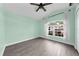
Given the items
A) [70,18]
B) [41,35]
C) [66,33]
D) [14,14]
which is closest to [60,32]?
[66,33]

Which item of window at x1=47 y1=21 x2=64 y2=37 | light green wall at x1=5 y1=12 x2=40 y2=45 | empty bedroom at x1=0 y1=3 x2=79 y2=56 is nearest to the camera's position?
empty bedroom at x1=0 y1=3 x2=79 y2=56

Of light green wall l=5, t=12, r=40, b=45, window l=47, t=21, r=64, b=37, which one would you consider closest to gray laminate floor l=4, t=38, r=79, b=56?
light green wall l=5, t=12, r=40, b=45

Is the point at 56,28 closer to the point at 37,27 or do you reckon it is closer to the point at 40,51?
the point at 37,27

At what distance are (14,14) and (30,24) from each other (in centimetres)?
174

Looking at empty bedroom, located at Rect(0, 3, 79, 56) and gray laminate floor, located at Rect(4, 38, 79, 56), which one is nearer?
gray laminate floor, located at Rect(4, 38, 79, 56)

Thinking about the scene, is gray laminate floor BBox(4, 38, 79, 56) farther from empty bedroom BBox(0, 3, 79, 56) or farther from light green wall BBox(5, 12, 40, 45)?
light green wall BBox(5, 12, 40, 45)

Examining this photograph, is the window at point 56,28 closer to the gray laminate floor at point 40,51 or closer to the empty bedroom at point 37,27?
the empty bedroom at point 37,27

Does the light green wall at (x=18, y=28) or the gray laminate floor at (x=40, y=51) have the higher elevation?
the light green wall at (x=18, y=28)

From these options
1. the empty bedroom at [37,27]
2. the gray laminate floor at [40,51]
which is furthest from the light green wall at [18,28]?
the gray laminate floor at [40,51]

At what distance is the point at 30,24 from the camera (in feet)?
17.5

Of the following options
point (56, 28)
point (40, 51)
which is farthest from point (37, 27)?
point (40, 51)

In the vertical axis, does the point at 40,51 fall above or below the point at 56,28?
below

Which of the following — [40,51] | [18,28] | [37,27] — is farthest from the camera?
[37,27]

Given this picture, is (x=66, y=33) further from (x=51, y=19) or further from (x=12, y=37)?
(x=12, y=37)
